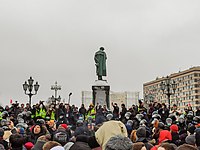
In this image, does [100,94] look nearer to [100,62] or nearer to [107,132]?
[100,62]

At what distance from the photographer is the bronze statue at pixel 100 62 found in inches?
930

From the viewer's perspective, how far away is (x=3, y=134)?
24.0 ft

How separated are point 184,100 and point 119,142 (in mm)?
129471

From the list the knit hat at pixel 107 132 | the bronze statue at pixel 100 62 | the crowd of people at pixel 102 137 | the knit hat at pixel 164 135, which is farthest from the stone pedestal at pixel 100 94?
the knit hat at pixel 107 132

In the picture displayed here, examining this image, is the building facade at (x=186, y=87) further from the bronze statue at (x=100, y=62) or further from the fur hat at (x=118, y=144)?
the fur hat at (x=118, y=144)

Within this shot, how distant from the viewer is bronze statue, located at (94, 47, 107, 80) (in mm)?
23625

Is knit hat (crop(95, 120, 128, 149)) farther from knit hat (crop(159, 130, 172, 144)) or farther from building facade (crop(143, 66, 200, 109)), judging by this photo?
building facade (crop(143, 66, 200, 109))

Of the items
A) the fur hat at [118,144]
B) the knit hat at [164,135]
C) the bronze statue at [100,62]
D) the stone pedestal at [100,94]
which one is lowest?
the knit hat at [164,135]

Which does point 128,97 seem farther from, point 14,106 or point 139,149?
point 139,149

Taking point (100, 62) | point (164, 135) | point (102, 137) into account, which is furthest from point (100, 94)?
point (102, 137)

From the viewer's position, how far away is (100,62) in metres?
23.8

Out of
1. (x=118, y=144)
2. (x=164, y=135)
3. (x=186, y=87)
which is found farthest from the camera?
(x=186, y=87)

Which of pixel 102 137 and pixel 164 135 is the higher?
pixel 102 137

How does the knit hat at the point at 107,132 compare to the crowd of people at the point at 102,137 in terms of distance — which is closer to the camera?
the crowd of people at the point at 102,137
